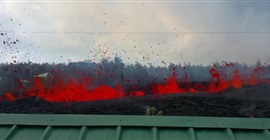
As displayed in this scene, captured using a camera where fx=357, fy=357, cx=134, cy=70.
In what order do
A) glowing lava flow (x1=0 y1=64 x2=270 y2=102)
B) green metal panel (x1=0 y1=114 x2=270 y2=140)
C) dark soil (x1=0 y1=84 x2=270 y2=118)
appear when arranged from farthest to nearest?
glowing lava flow (x1=0 y1=64 x2=270 y2=102), dark soil (x1=0 y1=84 x2=270 y2=118), green metal panel (x1=0 y1=114 x2=270 y2=140)

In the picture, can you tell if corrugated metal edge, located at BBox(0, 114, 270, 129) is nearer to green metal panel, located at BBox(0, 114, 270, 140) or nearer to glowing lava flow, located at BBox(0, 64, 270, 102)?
green metal panel, located at BBox(0, 114, 270, 140)

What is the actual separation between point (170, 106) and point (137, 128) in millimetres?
10810

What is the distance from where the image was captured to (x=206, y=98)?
15203 mm

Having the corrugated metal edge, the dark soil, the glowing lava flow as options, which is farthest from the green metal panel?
the glowing lava flow

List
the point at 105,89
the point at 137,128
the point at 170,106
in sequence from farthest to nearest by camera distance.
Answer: the point at 105,89
the point at 170,106
the point at 137,128

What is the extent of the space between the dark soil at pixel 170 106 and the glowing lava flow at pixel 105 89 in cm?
170

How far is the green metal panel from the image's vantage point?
3080 mm

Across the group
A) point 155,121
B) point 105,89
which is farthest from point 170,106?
point 155,121

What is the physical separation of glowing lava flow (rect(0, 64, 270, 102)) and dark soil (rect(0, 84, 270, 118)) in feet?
5.57

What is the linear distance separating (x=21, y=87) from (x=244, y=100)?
41.4ft

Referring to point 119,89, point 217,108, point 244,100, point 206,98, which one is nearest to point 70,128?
point 217,108

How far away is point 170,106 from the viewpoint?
13836 mm

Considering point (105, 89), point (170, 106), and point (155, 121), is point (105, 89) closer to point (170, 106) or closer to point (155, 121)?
point (170, 106)

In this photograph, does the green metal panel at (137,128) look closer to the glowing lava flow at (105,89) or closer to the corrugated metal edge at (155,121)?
the corrugated metal edge at (155,121)
